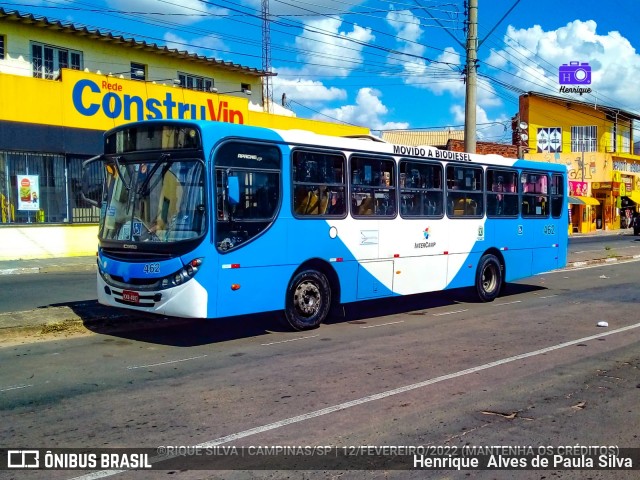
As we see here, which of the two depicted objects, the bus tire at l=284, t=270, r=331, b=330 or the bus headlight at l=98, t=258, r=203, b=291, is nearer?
the bus headlight at l=98, t=258, r=203, b=291

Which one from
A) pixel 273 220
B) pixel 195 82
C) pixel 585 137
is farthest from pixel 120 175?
pixel 585 137

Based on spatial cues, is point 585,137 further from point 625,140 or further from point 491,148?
point 491,148

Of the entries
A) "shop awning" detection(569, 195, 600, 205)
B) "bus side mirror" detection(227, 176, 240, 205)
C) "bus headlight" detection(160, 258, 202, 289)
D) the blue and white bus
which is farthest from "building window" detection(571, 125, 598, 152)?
"bus headlight" detection(160, 258, 202, 289)

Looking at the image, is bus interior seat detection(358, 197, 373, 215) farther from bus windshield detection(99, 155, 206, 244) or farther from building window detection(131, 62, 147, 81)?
building window detection(131, 62, 147, 81)

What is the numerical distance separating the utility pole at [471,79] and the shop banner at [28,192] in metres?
14.6

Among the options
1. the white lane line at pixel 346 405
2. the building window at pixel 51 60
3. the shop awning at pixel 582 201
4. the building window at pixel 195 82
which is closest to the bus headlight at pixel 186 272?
the white lane line at pixel 346 405

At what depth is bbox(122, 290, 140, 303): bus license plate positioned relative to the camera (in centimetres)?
884

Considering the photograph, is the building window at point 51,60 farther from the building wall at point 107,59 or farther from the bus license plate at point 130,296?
the bus license plate at point 130,296

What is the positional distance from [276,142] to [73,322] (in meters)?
4.24

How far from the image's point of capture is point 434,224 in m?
12.5

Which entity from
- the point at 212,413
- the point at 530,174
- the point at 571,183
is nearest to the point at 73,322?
the point at 212,413

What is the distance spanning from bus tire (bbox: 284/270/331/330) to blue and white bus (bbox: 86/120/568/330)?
0.02m

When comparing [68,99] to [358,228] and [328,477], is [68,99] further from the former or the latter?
[328,477]

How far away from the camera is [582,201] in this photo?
52.6 meters
